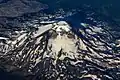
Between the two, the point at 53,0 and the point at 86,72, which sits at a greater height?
the point at 53,0

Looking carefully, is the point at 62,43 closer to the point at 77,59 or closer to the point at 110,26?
the point at 77,59

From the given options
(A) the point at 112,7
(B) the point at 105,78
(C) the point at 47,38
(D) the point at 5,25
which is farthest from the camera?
(A) the point at 112,7

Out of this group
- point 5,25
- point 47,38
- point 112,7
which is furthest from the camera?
point 112,7

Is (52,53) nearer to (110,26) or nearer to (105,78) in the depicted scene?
(105,78)

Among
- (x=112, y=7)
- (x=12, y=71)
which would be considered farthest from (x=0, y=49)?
(x=112, y=7)

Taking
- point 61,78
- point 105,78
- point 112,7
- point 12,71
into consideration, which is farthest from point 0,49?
point 112,7

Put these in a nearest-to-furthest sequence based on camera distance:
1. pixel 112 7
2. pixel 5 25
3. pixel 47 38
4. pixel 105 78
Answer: pixel 105 78
pixel 47 38
pixel 5 25
pixel 112 7

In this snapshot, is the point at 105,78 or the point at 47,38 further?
the point at 47,38

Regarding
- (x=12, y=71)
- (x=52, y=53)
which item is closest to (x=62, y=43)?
(x=52, y=53)

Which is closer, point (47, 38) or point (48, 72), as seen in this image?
point (48, 72)
